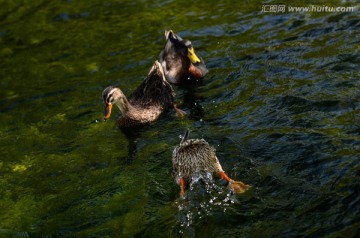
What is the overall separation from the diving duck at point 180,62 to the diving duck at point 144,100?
56 cm

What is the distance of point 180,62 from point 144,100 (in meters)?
1.51

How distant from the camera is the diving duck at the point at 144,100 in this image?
29.9ft

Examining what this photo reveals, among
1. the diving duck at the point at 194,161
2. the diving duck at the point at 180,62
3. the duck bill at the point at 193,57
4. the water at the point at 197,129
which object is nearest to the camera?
the water at the point at 197,129

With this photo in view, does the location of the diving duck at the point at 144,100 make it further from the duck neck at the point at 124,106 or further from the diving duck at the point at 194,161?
the diving duck at the point at 194,161

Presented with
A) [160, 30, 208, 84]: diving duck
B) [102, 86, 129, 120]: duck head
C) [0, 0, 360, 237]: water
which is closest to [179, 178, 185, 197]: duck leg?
[0, 0, 360, 237]: water

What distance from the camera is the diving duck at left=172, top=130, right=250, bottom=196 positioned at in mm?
6539

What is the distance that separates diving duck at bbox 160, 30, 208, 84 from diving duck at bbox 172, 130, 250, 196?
3870 mm


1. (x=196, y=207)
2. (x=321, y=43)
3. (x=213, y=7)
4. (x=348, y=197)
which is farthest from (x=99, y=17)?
(x=348, y=197)

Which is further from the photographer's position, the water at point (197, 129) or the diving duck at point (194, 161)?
the diving duck at point (194, 161)

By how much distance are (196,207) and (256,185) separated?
768mm

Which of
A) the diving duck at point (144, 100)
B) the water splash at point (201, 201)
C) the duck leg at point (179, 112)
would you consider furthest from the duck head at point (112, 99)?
the water splash at point (201, 201)

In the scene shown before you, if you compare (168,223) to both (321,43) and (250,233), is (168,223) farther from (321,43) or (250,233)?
(321,43)

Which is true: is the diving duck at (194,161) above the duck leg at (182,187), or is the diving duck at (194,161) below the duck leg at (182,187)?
above

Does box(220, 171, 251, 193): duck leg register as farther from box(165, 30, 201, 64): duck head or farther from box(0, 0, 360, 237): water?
box(165, 30, 201, 64): duck head
